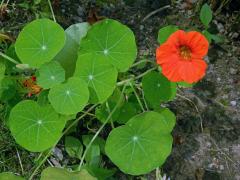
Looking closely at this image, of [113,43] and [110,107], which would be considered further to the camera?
[110,107]

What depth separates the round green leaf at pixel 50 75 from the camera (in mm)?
1663

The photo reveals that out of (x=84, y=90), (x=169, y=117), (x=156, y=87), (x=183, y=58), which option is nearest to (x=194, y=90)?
(x=169, y=117)

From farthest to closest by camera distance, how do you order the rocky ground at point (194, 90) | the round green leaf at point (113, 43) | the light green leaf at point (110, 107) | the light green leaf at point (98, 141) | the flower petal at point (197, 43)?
the rocky ground at point (194, 90), the light green leaf at point (98, 141), the light green leaf at point (110, 107), the round green leaf at point (113, 43), the flower petal at point (197, 43)

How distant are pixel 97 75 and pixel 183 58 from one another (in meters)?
0.29

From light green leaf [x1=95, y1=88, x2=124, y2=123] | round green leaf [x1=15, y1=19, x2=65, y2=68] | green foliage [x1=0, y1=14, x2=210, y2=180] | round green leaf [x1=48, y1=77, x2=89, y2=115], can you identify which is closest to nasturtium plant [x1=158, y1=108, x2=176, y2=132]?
green foliage [x1=0, y1=14, x2=210, y2=180]

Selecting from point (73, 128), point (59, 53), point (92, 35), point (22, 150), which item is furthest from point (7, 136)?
point (92, 35)

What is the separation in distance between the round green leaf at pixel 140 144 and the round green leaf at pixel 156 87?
13 cm

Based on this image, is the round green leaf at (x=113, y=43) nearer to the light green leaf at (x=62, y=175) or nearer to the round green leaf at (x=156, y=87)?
the round green leaf at (x=156, y=87)

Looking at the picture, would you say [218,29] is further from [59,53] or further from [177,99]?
[59,53]

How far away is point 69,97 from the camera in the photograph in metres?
1.64

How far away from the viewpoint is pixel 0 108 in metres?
2.03

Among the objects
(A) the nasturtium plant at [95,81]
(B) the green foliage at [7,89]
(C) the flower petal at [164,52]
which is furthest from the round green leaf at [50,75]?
(C) the flower petal at [164,52]

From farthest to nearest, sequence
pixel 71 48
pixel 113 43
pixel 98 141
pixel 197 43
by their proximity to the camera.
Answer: pixel 98 141, pixel 71 48, pixel 113 43, pixel 197 43

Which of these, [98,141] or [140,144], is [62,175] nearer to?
[140,144]
